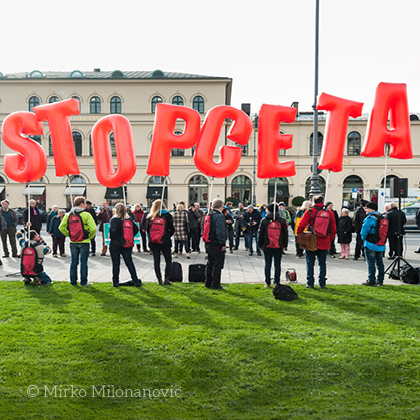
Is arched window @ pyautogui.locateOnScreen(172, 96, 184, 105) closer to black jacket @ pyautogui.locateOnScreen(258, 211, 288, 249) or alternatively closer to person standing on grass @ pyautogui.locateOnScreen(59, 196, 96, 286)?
person standing on grass @ pyautogui.locateOnScreen(59, 196, 96, 286)

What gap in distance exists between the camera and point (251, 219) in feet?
44.3

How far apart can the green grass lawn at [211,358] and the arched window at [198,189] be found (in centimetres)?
3198

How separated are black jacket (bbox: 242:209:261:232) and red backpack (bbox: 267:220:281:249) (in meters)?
5.62

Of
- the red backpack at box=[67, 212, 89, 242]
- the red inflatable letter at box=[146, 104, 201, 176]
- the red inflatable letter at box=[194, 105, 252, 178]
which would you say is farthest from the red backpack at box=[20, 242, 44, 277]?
the red inflatable letter at box=[194, 105, 252, 178]

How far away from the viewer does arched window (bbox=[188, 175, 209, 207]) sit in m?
38.8

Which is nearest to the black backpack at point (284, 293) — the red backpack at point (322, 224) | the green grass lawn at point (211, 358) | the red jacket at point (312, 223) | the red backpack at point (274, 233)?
the green grass lawn at point (211, 358)

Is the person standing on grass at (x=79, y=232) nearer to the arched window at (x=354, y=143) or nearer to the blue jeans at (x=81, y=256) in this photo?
the blue jeans at (x=81, y=256)

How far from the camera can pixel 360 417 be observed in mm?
3363

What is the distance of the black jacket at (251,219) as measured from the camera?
13.5m

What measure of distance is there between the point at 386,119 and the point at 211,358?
21.1 feet

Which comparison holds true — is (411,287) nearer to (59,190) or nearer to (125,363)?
(125,363)

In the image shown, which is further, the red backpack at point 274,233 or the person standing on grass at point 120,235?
the person standing on grass at point 120,235

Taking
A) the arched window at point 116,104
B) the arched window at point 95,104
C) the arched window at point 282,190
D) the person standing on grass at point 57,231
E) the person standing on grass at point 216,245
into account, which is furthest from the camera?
the arched window at point 282,190

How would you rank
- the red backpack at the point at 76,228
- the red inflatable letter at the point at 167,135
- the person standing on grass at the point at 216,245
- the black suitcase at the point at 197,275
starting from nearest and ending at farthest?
the person standing on grass at the point at 216,245 → the red backpack at the point at 76,228 → the red inflatable letter at the point at 167,135 → the black suitcase at the point at 197,275
